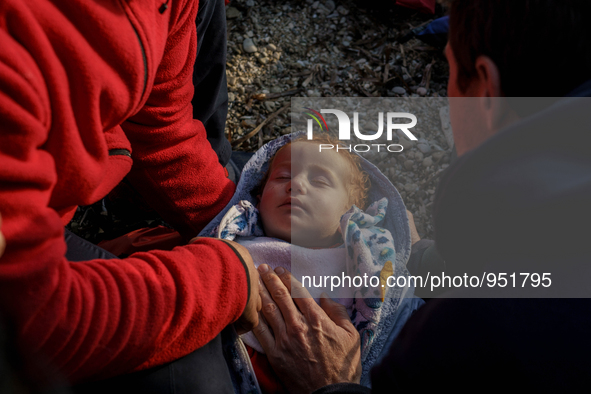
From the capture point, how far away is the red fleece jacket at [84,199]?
77cm

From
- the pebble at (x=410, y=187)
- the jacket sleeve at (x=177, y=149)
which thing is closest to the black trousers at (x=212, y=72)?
the jacket sleeve at (x=177, y=149)

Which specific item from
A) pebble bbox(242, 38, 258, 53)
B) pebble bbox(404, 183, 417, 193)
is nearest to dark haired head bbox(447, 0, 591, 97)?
pebble bbox(404, 183, 417, 193)

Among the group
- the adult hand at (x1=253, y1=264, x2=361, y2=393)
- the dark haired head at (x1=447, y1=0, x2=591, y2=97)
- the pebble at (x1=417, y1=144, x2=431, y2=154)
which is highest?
the dark haired head at (x1=447, y1=0, x2=591, y2=97)

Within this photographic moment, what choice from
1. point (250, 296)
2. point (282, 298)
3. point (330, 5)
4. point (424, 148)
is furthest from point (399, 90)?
point (250, 296)

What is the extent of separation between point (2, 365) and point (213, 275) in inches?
22.5

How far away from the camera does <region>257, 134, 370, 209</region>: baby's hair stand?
210cm

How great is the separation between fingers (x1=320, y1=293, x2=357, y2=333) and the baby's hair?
584 millimetres

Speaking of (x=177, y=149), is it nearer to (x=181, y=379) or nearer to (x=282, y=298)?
(x=282, y=298)

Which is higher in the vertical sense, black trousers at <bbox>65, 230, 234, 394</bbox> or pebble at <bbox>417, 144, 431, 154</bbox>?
pebble at <bbox>417, 144, 431, 154</bbox>

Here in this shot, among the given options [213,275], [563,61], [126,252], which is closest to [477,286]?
[563,61]

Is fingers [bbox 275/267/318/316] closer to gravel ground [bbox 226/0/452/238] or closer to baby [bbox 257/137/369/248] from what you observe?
baby [bbox 257/137/369/248]

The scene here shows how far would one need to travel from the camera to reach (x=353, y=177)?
6.90ft

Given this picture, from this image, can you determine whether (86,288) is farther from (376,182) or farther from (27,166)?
(376,182)

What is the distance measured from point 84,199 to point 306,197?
3.47 feet
